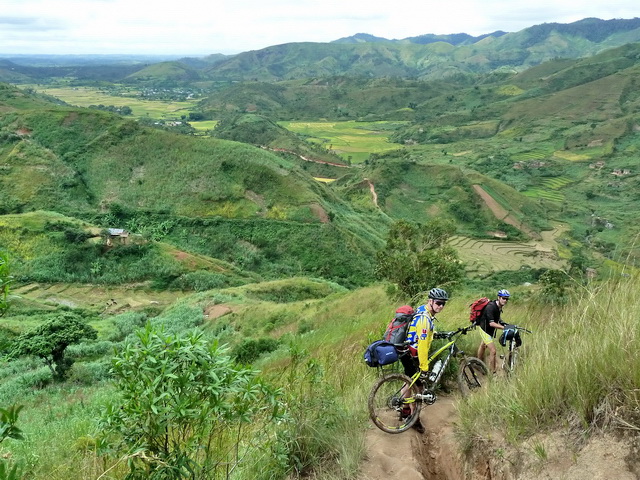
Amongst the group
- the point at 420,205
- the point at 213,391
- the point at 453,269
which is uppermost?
the point at 213,391

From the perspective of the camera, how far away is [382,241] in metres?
53.9

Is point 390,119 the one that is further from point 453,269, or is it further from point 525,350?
point 525,350

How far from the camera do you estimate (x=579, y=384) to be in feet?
12.5

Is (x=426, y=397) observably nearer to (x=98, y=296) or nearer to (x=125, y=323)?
(x=125, y=323)

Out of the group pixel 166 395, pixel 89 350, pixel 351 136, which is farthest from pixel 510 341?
pixel 351 136

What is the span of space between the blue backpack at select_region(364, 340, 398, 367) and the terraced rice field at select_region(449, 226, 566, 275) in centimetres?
5101

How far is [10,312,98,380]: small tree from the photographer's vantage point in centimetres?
1609

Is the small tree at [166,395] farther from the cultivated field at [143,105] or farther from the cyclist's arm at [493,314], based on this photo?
the cultivated field at [143,105]

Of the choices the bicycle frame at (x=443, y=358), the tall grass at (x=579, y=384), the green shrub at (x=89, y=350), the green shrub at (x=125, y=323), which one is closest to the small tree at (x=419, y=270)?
the bicycle frame at (x=443, y=358)

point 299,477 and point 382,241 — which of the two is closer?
point 299,477

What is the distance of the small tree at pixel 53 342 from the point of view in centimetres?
1609

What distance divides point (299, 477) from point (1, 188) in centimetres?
5814

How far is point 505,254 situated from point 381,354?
6239 cm

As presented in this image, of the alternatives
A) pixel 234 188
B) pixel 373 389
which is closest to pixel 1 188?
pixel 234 188
